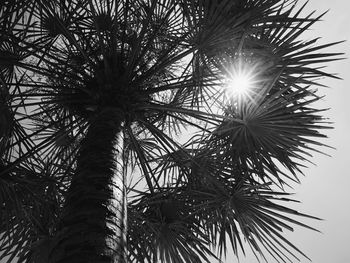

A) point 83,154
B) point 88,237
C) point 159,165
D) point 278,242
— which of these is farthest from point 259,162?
point 88,237

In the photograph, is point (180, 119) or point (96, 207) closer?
point (96, 207)

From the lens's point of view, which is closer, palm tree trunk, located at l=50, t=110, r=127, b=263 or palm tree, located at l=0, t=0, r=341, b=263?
palm tree trunk, located at l=50, t=110, r=127, b=263

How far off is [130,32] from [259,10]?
6.70ft

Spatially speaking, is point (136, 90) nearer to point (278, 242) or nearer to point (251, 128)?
point (251, 128)

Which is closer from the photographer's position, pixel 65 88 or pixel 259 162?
pixel 65 88

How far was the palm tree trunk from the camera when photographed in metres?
1.68

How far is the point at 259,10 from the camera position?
332 cm

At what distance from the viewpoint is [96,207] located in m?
1.92

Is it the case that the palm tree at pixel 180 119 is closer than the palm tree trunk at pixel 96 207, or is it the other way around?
the palm tree trunk at pixel 96 207

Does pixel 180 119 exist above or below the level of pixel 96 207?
above

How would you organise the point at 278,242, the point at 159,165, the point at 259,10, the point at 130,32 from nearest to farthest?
the point at 278,242
the point at 259,10
the point at 159,165
the point at 130,32

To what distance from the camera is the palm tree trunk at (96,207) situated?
1679 millimetres

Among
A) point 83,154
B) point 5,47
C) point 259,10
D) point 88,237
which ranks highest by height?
point 5,47

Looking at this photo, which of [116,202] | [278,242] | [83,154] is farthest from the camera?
[278,242]
